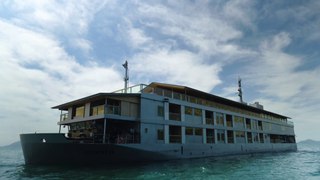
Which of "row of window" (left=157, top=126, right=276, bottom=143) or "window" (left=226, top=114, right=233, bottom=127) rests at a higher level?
"window" (left=226, top=114, right=233, bottom=127)

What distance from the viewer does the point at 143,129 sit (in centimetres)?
2503

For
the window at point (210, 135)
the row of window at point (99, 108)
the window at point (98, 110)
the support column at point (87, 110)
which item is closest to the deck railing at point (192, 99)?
the window at point (210, 135)

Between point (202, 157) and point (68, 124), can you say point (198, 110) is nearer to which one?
point (202, 157)

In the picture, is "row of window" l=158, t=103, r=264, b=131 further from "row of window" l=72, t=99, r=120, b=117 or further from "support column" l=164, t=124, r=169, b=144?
"row of window" l=72, t=99, r=120, b=117

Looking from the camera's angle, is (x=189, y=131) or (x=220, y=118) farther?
(x=220, y=118)

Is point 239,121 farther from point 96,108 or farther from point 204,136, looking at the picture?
point 96,108

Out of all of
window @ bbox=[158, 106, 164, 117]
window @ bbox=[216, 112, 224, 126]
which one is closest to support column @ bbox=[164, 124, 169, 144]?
window @ bbox=[158, 106, 164, 117]

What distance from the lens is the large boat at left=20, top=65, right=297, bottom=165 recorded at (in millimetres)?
20828

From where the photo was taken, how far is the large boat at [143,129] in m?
20.8

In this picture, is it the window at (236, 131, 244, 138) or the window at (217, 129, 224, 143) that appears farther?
Answer: the window at (236, 131, 244, 138)

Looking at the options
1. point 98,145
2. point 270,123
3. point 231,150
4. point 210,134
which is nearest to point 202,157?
point 210,134

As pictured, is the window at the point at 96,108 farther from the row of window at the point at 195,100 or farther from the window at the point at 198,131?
the window at the point at 198,131

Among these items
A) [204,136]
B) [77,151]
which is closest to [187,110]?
[204,136]

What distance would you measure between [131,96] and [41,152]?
929 cm
